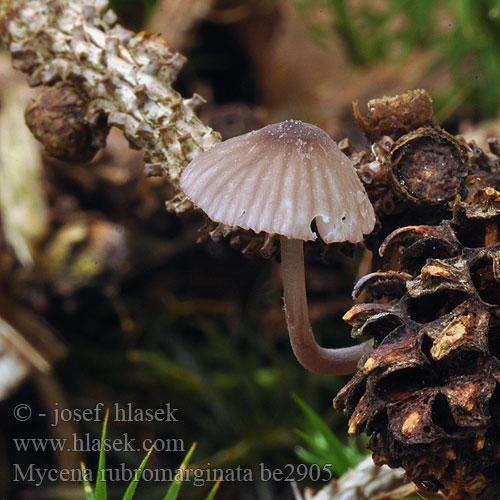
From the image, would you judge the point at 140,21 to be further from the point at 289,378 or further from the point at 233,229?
the point at 233,229

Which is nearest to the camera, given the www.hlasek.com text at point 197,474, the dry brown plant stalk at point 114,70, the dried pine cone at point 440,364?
the dried pine cone at point 440,364

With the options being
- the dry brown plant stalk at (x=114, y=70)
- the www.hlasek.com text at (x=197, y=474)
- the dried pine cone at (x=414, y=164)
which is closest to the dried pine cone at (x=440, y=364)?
the dried pine cone at (x=414, y=164)

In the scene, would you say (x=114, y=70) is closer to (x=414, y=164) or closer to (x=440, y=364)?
(x=414, y=164)

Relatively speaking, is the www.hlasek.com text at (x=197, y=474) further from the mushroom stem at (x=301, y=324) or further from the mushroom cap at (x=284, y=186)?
the mushroom cap at (x=284, y=186)

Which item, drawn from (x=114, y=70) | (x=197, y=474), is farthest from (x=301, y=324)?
(x=197, y=474)

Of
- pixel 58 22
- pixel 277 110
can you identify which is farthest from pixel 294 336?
pixel 277 110

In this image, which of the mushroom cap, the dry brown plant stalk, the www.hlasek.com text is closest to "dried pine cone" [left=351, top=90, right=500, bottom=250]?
the mushroom cap
